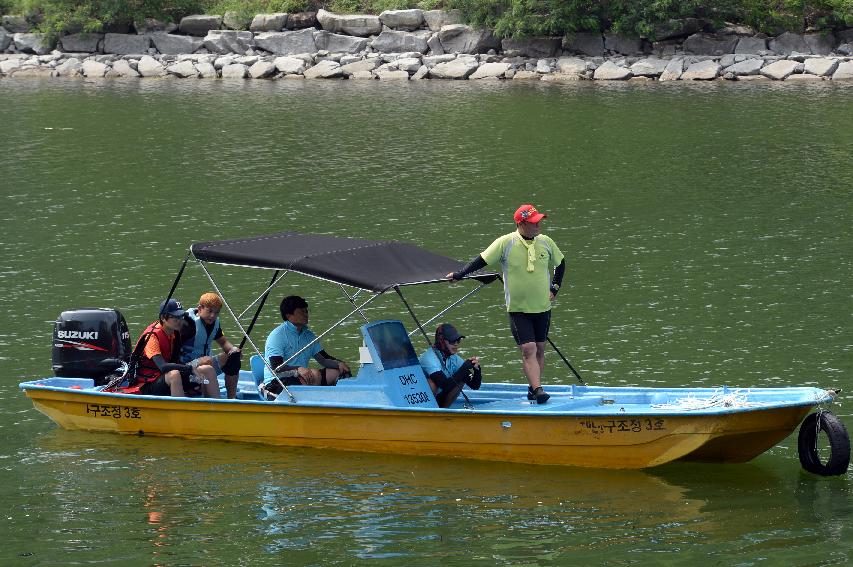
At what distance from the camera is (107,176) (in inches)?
1282

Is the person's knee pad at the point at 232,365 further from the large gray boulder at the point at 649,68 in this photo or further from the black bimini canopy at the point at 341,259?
the large gray boulder at the point at 649,68

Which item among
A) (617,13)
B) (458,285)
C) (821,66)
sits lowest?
(458,285)

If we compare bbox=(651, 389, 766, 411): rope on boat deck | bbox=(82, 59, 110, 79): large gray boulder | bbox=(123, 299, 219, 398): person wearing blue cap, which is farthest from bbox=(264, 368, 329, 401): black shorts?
bbox=(82, 59, 110, 79): large gray boulder

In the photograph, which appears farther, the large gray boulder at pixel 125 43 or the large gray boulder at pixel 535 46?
the large gray boulder at pixel 125 43

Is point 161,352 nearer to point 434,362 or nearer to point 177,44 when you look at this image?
point 434,362

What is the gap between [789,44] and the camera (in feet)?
175

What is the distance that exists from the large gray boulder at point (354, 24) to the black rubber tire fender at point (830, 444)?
1812 inches

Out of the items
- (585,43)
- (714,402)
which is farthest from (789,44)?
(714,402)

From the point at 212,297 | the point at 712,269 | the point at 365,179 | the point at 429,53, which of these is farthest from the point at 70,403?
the point at 429,53

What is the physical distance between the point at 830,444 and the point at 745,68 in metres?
40.3

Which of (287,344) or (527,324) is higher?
(527,324)

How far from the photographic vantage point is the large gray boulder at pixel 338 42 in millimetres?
56812

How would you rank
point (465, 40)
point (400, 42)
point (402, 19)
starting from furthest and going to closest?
point (402, 19), point (400, 42), point (465, 40)

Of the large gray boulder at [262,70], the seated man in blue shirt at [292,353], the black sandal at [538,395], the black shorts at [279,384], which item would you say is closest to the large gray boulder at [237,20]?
the large gray boulder at [262,70]
